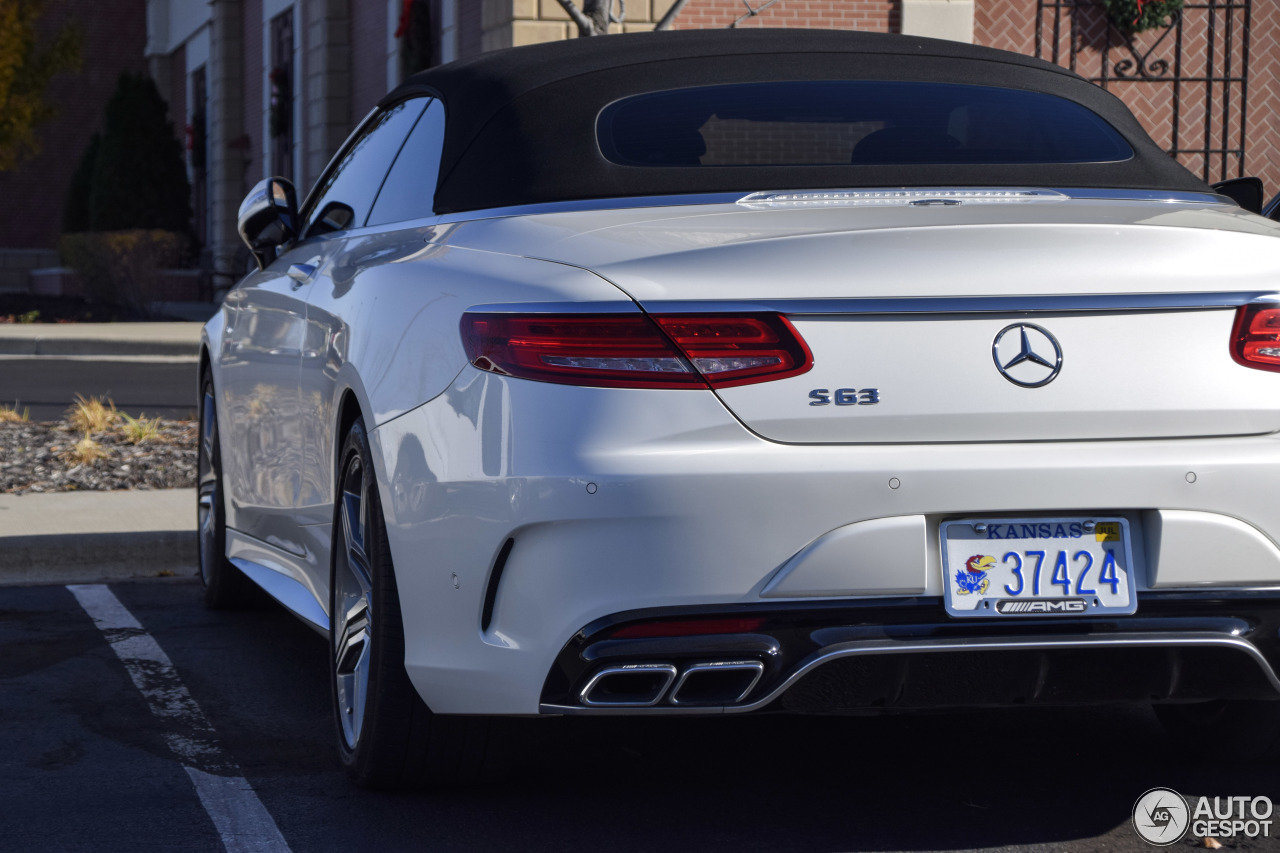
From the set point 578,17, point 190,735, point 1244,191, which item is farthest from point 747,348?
point 578,17

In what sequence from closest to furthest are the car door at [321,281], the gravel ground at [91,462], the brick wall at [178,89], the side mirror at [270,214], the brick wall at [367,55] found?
1. the car door at [321,281]
2. the side mirror at [270,214]
3. the gravel ground at [91,462]
4. the brick wall at [367,55]
5. the brick wall at [178,89]

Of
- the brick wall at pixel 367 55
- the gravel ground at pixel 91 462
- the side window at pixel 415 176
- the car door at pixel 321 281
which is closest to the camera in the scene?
the side window at pixel 415 176

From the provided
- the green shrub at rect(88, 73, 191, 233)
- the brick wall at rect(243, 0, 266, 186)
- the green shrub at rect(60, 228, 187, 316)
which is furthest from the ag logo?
the brick wall at rect(243, 0, 266, 186)

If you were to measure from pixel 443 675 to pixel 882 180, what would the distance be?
4.56 feet

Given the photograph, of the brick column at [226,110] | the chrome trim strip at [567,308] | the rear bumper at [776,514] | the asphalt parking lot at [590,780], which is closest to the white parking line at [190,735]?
the asphalt parking lot at [590,780]

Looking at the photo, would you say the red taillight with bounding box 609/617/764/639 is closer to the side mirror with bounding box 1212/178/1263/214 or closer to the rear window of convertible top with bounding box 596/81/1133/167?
the rear window of convertible top with bounding box 596/81/1133/167

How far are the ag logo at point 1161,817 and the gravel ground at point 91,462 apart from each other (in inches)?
232

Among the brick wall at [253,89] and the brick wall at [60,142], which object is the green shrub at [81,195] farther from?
the brick wall at [60,142]

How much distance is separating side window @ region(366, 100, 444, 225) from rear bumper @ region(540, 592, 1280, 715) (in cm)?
139

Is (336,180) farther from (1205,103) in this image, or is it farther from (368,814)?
(1205,103)

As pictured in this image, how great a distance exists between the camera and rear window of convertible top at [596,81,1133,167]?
12.9 feet

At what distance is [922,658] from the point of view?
3.07 m

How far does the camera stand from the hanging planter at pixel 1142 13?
1652 centimetres

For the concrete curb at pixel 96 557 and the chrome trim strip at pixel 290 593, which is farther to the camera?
the concrete curb at pixel 96 557
